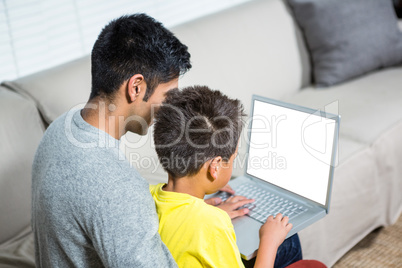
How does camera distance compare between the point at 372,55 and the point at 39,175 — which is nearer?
the point at 39,175

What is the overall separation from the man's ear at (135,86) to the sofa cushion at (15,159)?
64 centimetres

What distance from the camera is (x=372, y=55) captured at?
235 centimetres

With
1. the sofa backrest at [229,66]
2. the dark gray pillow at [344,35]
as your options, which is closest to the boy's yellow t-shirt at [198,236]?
the sofa backrest at [229,66]

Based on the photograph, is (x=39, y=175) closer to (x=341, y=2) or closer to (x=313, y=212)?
(x=313, y=212)

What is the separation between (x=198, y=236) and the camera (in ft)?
3.13

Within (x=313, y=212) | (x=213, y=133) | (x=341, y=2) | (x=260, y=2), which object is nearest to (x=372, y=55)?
(x=341, y=2)

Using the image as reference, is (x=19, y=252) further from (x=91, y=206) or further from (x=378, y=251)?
(x=378, y=251)

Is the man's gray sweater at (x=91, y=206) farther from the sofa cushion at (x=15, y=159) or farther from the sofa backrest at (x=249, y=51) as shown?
the sofa backrest at (x=249, y=51)

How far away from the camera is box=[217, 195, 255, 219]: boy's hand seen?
3.98ft

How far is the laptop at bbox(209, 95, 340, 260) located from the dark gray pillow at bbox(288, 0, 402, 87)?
108 cm

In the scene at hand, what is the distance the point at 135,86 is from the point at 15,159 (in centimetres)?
65

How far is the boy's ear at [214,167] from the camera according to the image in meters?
1.06

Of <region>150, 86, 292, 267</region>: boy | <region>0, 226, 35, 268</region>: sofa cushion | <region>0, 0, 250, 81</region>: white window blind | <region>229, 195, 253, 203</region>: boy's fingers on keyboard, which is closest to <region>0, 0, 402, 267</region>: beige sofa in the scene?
<region>0, 226, 35, 268</region>: sofa cushion

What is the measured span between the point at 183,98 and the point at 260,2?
1432 mm
